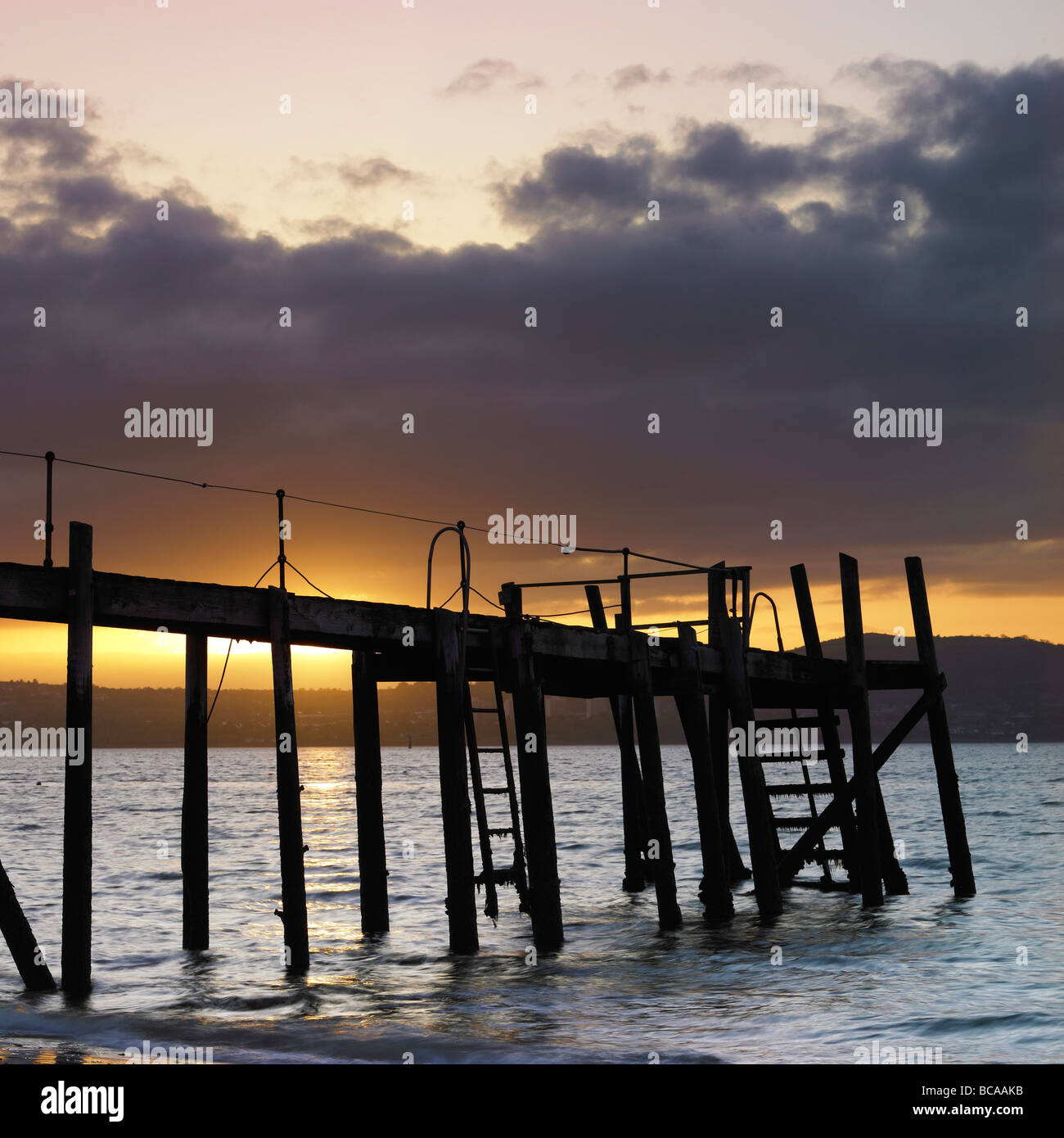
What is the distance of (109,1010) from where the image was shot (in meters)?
13.6

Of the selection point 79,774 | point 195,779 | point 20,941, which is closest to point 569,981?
point 195,779

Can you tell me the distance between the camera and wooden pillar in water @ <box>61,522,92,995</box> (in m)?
11.5

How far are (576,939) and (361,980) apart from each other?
4.62m

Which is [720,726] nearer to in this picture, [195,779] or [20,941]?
[195,779]

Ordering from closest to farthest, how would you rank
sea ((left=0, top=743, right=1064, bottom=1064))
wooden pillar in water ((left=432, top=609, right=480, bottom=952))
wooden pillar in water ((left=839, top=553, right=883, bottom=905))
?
sea ((left=0, top=743, right=1064, bottom=1064))
wooden pillar in water ((left=432, top=609, right=480, bottom=952))
wooden pillar in water ((left=839, top=553, right=883, bottom=905))

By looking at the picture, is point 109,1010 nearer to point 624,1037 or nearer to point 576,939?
point 624,1037

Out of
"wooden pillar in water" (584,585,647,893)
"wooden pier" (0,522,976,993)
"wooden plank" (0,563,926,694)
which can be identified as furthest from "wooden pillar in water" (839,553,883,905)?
"wooden pillar in water" (584,585,647,893)

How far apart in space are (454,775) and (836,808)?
7517 mm

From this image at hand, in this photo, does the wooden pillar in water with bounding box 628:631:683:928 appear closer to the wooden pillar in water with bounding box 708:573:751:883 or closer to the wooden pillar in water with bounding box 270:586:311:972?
the wooden pillar in water with bounding box 708:573:751:883

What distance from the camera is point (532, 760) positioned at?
1577 cm

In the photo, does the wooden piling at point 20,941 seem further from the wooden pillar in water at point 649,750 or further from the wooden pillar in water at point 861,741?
the wooden pillar in water at point 861,741

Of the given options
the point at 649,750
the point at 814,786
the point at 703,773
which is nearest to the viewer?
the point at 649,750

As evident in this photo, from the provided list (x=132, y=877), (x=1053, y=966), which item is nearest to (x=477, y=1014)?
(x=1053, y=966)

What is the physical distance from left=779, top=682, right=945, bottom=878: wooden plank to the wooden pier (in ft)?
0.20
